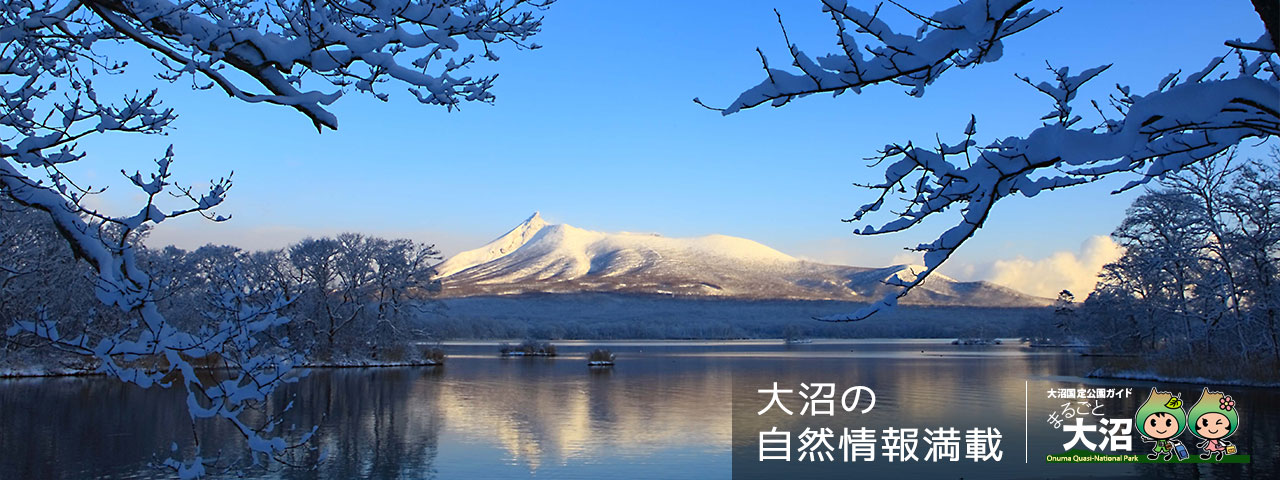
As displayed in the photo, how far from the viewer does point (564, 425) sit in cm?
2195

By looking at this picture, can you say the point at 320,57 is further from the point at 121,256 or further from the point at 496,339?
the point at 496,339

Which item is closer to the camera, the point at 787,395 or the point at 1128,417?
the point at 1128,417

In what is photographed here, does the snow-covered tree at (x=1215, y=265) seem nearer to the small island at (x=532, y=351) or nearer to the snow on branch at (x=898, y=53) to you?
the snow on branch at (x=898, y=53)

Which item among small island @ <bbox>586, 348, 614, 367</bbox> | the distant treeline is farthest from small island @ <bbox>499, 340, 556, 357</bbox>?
the distant treeline

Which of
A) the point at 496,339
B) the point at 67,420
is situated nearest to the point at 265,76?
the point at 67,420

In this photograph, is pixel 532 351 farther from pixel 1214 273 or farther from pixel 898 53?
pixel 898 53

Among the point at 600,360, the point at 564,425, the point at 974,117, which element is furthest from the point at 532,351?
the point at 974,117

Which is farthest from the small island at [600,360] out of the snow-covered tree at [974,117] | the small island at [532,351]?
the snow-covered tree at [974,117]

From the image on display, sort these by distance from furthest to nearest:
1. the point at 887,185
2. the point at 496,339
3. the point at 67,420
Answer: the point at 496,339 < the point at 67,420 < the point at 887,185

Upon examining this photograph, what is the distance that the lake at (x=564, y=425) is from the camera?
1548 cm

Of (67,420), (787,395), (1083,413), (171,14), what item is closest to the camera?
(171,14)

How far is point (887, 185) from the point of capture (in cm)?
402

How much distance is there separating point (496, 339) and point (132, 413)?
93.7 meters

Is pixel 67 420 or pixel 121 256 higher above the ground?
pixel 121 256
